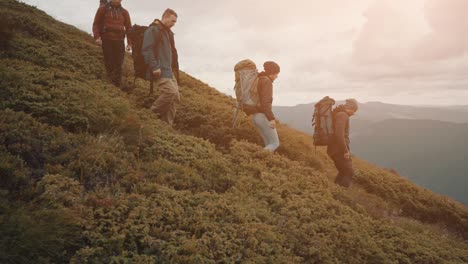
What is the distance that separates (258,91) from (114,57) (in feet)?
16.3

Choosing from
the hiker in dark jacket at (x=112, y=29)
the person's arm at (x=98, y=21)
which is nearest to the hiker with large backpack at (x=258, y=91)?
the hiker in dark jacket at (x=112, y=29)

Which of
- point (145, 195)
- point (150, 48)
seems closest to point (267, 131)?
point (150, 48)

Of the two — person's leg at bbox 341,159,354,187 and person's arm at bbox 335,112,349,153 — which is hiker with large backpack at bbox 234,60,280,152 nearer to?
person's arm at bbox 335,112,349,153

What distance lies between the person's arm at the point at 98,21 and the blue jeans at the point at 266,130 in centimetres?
545

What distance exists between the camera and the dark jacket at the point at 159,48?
942 cm

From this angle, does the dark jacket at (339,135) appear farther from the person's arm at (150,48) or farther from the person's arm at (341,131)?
the person's arm at (150,48)

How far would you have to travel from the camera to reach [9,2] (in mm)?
17109

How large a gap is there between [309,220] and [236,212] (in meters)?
1.83

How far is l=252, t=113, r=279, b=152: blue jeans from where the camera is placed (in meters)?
10.1

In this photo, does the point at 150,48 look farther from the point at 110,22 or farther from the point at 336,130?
the point at 336,130

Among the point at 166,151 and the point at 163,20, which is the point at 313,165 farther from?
the point at 163,20

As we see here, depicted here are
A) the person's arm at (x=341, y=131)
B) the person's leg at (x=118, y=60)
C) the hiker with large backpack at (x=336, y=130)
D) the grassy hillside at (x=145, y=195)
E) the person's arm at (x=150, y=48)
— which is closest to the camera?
the grassy hillside at (x=145, y=195)

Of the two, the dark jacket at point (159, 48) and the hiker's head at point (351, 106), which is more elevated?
the dark jacket at point (159, 48)

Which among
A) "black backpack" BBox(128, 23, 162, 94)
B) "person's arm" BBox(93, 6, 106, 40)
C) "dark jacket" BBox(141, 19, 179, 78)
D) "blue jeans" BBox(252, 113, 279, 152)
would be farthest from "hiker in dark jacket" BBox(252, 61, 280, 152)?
"person's arm" BBox(93, 6, 106, 40)
